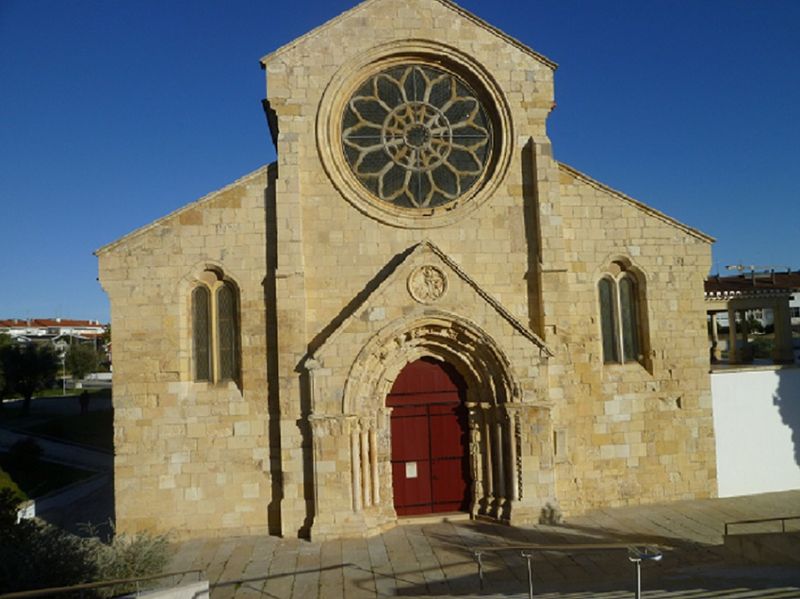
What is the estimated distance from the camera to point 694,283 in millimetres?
14547

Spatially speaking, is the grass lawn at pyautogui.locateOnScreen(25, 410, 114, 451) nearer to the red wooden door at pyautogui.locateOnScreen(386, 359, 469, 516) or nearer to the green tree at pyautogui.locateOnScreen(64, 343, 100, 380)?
the red wooden door at pyautogui.locateOnScreen(386, 359, 469, 516)

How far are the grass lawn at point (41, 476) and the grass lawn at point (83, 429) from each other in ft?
13.6

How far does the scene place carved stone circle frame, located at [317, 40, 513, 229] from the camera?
45.3 feet

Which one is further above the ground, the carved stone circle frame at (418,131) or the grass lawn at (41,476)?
the carved stone circle frame at (418,131)

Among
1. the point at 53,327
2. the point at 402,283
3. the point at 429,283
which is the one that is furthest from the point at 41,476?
the point at 53,327

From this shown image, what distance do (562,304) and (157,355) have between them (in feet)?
29.3

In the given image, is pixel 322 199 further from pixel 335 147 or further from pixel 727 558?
pixel 727 558

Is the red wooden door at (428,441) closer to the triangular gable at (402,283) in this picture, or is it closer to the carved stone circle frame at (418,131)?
the triangular gable at (402,283)

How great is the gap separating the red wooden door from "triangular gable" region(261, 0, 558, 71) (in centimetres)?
754

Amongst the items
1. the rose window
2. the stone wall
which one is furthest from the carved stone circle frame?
the stone wall

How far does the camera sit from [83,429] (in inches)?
1186

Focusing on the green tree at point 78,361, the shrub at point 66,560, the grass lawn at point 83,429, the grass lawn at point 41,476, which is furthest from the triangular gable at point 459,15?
the green tree at point 78,361

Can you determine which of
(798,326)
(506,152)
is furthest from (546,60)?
(798,326)

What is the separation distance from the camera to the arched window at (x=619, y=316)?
1443cm
